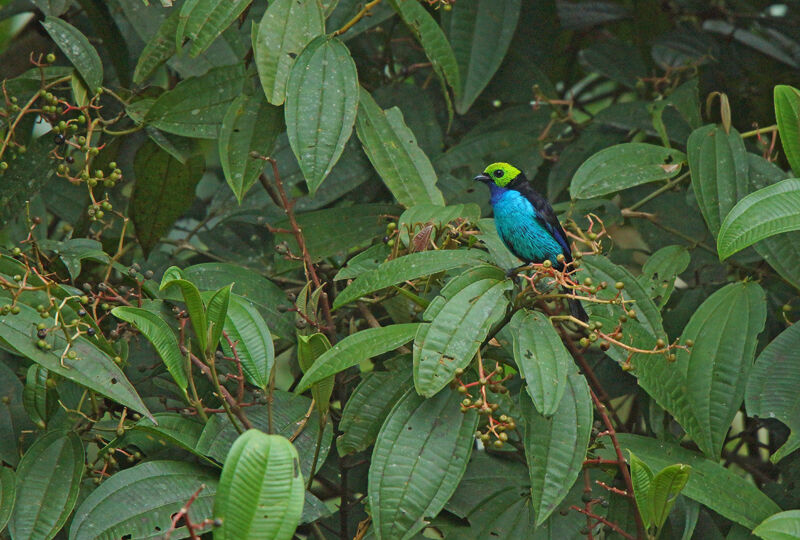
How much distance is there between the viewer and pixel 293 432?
1881 mm

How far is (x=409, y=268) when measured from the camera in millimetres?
1813

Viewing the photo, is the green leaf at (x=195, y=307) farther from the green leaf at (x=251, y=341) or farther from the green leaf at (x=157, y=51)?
the green leaf at (x=157, y=51)

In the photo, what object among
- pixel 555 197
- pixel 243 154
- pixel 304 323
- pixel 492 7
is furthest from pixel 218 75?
pixel 555 197

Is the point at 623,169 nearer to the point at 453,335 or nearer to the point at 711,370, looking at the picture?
the point at 711,370

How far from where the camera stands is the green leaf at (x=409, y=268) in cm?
180

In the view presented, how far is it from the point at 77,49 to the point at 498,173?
128 cm

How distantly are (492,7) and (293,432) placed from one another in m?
1.46

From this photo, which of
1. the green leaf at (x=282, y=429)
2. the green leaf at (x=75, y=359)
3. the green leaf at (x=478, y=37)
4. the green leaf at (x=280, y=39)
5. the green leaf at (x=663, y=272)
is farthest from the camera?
the green leaf at (x=478, y=37)

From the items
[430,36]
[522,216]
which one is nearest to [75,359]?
Result: [430,36]

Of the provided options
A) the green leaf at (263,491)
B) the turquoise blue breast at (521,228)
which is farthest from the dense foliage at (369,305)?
the turquoise blue breast at (521,228)

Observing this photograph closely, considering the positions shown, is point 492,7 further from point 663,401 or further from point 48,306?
point 48,306

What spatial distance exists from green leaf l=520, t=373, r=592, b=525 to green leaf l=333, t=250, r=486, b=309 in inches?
11.9

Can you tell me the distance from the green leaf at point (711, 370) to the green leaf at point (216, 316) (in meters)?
0.88

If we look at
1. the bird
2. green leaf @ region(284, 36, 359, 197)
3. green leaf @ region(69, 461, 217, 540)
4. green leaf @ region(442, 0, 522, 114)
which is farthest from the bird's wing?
green leaf @ region(69, 461, 217, 540)
